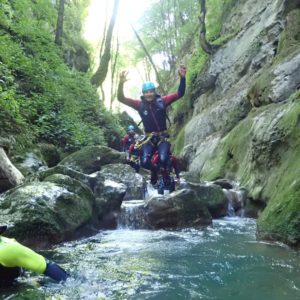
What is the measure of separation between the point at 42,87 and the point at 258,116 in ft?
28.6

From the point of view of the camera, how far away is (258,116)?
12008 millimetres

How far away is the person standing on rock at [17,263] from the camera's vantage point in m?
4.03

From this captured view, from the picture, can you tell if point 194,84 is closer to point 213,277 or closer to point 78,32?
point 78,32

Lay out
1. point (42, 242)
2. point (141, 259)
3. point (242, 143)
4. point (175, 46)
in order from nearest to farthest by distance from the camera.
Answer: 1. point (141, 259)
2. point (42, 242)
3. point (242, 143)
4. point (175, 46)

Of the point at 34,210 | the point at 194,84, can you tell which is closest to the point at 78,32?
the point at 194,84

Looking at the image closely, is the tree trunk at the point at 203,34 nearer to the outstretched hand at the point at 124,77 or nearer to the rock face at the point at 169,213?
the outstretched hand at the point at 124,77

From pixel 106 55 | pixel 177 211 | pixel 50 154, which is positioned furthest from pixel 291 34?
pixel 106 55

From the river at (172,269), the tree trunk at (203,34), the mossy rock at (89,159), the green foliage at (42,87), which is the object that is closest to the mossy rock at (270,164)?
the river at (172,269)

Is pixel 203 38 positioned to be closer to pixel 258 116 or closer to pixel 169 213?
pixel 258 116

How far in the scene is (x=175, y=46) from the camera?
35.3 metres

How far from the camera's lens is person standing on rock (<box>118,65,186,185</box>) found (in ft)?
28.4

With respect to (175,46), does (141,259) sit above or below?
below

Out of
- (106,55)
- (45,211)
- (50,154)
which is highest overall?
(106,55)

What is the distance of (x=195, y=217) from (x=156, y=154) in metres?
1.87
